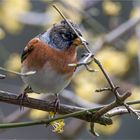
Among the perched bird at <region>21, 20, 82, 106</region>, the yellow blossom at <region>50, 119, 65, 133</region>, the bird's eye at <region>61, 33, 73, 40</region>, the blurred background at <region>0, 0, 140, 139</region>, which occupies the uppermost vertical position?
the blurred background at <region>0, 0, 140, 139</region>

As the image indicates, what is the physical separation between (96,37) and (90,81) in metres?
0.39

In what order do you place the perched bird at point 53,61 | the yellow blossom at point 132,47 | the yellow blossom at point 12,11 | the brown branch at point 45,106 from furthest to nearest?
the yellow blossom at point 132,47, the yellow blossom at point 12,11, the perched bird at point 53,61, the brown branch at point 45,106

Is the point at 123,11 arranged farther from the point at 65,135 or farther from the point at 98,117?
the point at 98,117

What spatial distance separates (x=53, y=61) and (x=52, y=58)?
0.01 metres

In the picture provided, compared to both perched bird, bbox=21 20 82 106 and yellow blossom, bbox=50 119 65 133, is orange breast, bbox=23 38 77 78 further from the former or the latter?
yellow blossom, bbox=50 119 65 133

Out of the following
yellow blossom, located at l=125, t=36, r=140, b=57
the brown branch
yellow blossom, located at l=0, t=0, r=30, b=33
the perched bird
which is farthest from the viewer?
yellow blossom, located at l=125, t=36, r=140, b=57

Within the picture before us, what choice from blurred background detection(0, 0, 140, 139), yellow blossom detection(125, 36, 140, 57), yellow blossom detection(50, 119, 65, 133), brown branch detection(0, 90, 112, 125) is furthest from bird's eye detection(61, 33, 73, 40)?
yellow blossom detection(125, 36, 140, 57)

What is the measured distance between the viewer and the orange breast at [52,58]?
195 cm

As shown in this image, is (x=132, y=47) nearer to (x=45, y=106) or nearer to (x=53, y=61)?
(x=53, y=61)

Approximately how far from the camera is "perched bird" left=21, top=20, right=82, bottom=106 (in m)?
1.92

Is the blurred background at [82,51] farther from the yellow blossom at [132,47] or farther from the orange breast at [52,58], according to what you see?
the orange breast at [52,58]

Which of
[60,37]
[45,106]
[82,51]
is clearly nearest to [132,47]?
[82,51]

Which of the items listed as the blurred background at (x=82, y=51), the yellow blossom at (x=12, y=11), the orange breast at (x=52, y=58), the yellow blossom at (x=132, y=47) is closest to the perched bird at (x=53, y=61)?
the orange breast at (x=52, y=58)

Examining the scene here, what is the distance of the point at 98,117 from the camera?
1243 millimetres
